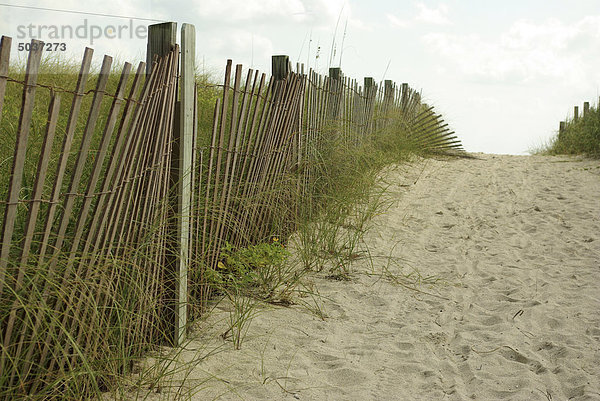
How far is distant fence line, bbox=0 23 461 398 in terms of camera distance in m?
2.16

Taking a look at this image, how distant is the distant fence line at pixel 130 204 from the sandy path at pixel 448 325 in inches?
22.7

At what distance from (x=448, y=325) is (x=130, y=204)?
215 centimetres

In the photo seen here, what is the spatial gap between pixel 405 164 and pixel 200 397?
6860 mm

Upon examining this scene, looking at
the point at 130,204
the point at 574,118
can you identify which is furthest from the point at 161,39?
the point at 574,118

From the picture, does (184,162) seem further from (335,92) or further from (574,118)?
(574,118)

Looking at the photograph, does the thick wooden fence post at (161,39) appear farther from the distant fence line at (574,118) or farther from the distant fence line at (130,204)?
the distant fence line at (574,118)

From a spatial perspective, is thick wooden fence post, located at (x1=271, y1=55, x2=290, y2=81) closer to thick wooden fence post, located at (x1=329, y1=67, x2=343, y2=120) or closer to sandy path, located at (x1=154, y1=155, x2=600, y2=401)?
thick wooden fence post, located at (x1=329, y1=67, x2=343, y2=120)

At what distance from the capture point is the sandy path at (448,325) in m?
2.95

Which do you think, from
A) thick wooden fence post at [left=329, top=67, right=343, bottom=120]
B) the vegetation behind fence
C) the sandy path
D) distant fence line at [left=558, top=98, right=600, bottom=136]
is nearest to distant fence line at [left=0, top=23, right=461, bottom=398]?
the sandy path

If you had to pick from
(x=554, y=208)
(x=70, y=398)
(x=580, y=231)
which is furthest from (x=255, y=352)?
(x=554, y=208)

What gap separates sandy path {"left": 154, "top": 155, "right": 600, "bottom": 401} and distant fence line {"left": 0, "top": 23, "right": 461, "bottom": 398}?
58 centimetres

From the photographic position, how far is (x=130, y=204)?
9.23ft

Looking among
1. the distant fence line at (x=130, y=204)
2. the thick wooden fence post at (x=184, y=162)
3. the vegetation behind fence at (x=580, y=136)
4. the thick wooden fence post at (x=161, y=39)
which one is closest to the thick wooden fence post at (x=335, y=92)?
the distant fence line at (x=130, y=204)

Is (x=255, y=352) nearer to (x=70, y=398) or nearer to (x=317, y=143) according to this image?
(x=70, y=398)
